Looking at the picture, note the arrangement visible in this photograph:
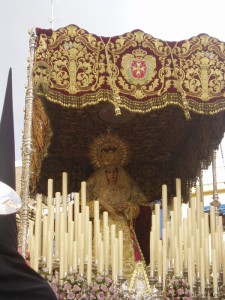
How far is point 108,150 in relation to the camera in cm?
757

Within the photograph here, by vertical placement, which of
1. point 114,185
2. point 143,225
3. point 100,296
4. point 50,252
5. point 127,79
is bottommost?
point 100,296

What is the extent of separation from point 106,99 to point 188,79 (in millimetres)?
862

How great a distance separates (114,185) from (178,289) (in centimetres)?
251

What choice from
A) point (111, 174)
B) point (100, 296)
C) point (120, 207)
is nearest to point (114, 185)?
point (111, 174)

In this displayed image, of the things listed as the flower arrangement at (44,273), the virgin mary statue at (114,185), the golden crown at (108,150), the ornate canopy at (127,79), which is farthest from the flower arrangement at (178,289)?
the golden crown at (108,150)

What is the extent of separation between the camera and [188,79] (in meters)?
6.15

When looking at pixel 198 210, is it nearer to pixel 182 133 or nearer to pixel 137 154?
pixel 182 133

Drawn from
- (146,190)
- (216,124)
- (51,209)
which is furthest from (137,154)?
(51,209)

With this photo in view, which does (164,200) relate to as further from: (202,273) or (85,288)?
(85,288)

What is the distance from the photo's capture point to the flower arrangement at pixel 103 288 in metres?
5.06

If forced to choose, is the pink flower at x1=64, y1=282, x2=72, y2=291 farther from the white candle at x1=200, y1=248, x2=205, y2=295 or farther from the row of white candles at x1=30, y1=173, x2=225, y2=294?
the white candle at x1=200, y1=248, x2=205, y2=295

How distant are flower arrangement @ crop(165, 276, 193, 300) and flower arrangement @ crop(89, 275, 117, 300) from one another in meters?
0.48

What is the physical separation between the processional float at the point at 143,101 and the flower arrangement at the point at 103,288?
1.62ft

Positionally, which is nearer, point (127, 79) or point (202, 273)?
point (202, 273)
